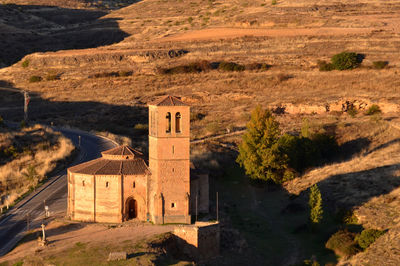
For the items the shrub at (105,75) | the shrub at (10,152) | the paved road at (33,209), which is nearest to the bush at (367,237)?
the paved road at (33,209)

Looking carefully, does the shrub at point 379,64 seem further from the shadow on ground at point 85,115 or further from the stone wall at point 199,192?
the stone wall at point 199,192

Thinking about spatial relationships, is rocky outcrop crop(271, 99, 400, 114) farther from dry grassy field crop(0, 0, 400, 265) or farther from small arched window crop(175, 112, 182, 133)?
small arched window crop(175, 112, 182, 133)

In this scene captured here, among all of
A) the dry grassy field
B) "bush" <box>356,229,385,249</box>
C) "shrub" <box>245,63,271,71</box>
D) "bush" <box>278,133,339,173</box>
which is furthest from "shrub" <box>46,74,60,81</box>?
"bush" <box>356,229,385,249</box>

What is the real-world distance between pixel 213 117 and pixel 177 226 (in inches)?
1545

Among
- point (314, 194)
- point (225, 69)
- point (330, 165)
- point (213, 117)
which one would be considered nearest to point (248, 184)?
point (330, 165)

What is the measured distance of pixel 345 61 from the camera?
87.4 meters

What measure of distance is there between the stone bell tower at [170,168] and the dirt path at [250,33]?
206ft

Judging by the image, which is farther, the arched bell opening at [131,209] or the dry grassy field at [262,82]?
the dry grassy field at [262,82]

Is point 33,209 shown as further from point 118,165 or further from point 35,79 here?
point 35,79

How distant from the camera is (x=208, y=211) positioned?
4325 cm

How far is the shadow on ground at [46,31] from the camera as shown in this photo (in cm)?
12862

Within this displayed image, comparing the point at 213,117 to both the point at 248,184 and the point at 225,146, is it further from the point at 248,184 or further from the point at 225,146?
the point at 248,184

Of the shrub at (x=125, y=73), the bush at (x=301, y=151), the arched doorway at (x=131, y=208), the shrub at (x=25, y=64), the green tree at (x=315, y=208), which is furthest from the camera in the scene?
the shrub at (x=25, y=64)

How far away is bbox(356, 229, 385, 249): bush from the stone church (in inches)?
403
